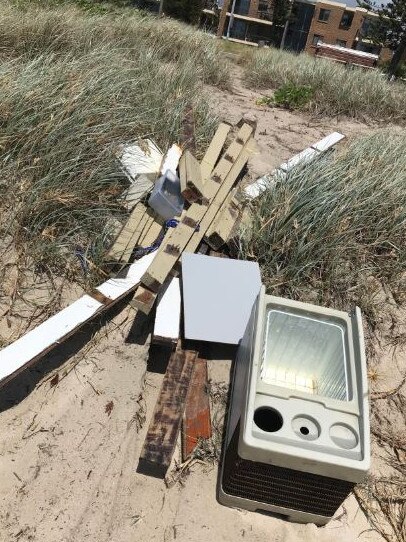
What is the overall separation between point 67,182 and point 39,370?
59.7 inches

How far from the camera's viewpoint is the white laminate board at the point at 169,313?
Answer: 2754 mm

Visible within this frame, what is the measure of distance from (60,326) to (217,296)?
100 cm

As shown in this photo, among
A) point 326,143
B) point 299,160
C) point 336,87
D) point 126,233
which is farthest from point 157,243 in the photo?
point 336,87

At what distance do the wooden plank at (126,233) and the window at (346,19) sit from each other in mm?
44846

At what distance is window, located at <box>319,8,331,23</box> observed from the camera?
41.1m

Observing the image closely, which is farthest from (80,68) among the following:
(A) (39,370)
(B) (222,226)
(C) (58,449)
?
(C) (58,449)

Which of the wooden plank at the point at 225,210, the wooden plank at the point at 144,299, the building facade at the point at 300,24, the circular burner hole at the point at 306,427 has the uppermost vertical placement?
the circular burner hole at the point at 306,427

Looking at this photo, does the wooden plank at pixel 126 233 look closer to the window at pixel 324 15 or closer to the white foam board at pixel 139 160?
the white foam board at pixel 139 160

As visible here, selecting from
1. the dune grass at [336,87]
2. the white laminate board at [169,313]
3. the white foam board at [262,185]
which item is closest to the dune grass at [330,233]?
the white foam board at [262,185]

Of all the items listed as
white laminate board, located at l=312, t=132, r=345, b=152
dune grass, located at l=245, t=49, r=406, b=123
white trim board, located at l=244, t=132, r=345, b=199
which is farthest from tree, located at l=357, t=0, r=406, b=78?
white trim board, located at l=244, t=132, r=345, b=199

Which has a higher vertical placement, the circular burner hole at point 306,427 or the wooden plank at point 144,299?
the circular burner hole at point 306,427

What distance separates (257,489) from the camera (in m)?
2.18

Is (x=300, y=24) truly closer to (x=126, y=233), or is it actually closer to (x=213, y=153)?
(x=213, y=153)

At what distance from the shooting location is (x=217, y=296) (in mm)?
3031
